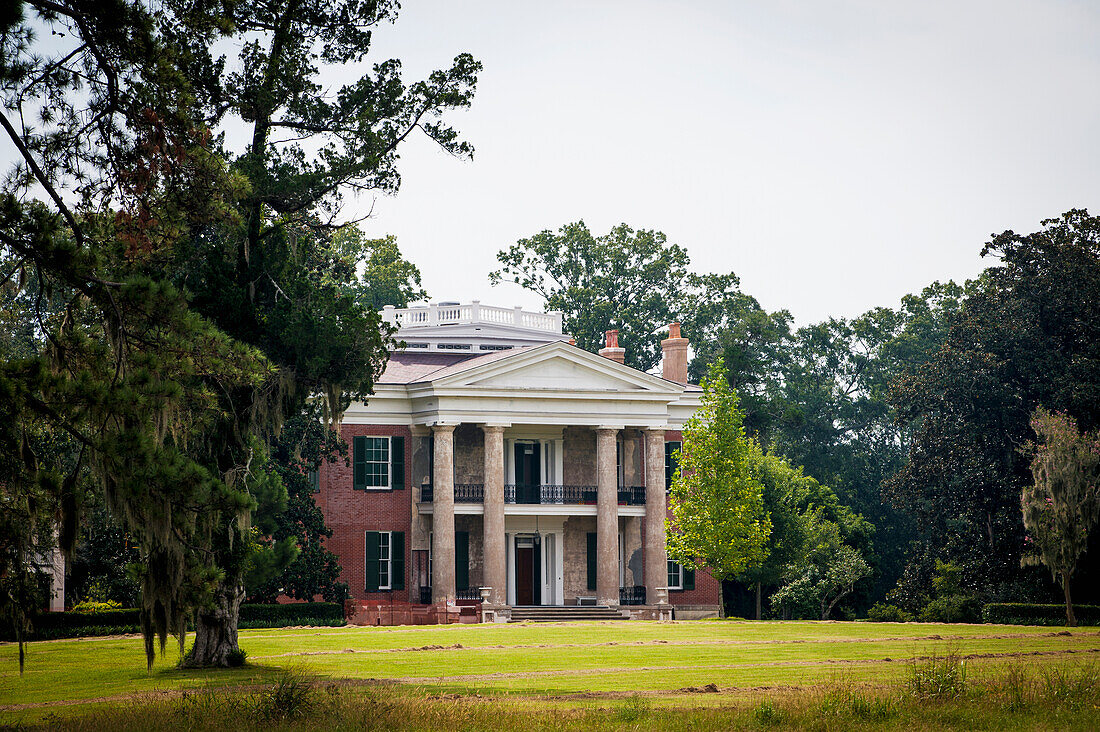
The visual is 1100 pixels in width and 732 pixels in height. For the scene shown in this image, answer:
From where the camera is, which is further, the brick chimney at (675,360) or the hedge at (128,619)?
the brick chimney at (675,360)

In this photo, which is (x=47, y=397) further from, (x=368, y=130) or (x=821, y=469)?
(x=821, y=469)

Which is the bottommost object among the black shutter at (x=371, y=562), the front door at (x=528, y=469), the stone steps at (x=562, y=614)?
the stone steps at (x=562, y=614)

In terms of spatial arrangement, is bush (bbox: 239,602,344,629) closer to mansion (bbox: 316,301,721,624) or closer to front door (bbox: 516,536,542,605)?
mansion (bbox: 316,301,721,624)

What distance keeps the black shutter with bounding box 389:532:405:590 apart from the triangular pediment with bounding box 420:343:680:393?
20.0ft

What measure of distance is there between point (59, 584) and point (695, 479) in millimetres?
20490

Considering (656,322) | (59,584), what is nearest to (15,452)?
(59,584)

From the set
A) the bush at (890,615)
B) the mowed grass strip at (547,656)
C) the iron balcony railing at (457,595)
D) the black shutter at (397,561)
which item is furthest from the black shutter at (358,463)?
the bush at (890,615)

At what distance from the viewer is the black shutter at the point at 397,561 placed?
46.9 metres

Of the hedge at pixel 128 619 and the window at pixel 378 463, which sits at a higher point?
the window at pixel 378 463

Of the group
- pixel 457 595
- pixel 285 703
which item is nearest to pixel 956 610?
pixel 457 595

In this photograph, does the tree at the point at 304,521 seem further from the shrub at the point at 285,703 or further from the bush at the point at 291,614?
the shrub at the point at 285,703

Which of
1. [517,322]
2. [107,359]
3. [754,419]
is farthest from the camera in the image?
[754,419]

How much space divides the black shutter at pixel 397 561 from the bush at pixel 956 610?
18.8 meters

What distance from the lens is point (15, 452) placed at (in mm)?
14930
